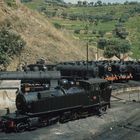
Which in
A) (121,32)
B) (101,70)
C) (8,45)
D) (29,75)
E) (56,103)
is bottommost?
(56,103)

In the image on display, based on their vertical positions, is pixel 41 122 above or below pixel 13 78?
below

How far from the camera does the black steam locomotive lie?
30562 millimetres

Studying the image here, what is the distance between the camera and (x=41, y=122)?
104 ft

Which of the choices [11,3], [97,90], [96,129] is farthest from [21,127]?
[11,3]

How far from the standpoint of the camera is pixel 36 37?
278 feet

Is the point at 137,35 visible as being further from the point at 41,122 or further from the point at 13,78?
the point at 41,122

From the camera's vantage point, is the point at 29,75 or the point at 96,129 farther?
the point at 29,75

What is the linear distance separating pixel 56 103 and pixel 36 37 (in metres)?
52.7

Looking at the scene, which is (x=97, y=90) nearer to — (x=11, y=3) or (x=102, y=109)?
(x=102, y=109)

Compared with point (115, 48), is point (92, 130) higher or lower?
lower

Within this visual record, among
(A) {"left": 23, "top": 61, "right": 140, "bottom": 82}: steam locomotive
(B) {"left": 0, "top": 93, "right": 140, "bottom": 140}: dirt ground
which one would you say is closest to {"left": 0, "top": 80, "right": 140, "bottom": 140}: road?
(B) {"left": 0, "top": 93, "right": 140, "bottom": 140}: dirt ground

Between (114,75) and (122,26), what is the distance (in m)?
114

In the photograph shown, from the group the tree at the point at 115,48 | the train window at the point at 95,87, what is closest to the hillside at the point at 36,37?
the tree at the point at 115,48

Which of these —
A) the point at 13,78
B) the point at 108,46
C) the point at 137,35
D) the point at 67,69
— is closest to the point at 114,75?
the point at 67,69
